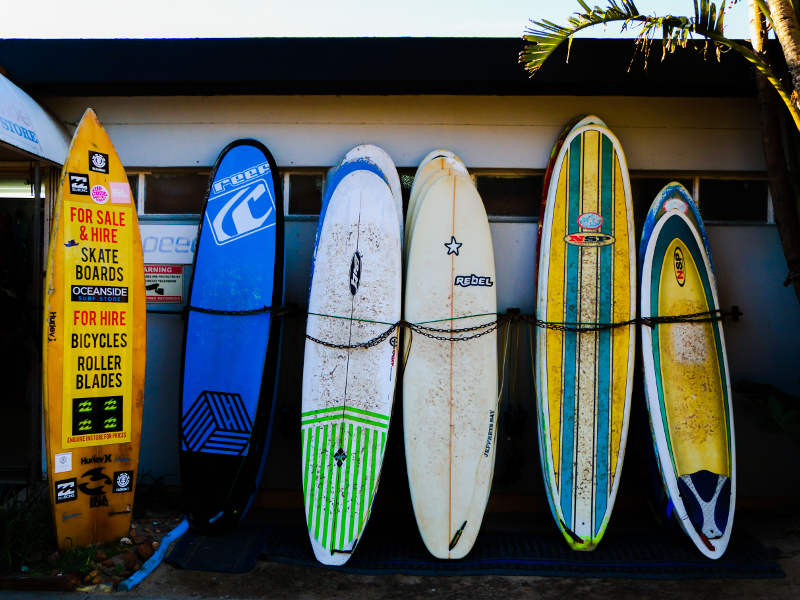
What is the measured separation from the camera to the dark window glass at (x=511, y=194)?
14.3ft

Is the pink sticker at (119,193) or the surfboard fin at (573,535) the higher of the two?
the pink sticker at (119,193)

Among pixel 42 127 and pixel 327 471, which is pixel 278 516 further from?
pixel 42 127

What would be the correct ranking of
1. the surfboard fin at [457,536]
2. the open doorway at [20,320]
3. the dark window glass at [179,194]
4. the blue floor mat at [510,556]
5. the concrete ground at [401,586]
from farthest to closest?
the dark window glass at [179,194] < the open doorway at [20,320] < the surfboard fin at [457,536] < the blue floor mat at [510,556] < the concrete ground at [401,586]

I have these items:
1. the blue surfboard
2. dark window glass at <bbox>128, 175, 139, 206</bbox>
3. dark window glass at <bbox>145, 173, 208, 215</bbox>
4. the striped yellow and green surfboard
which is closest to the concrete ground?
the striped yellow and green surfboard

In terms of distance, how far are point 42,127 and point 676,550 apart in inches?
183

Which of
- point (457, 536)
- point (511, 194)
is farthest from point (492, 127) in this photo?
point (457, 536)

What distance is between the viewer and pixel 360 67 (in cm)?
407

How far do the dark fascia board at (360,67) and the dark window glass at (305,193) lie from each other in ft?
1.87

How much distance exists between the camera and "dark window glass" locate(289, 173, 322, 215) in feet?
14.4

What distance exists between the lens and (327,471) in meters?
3.60

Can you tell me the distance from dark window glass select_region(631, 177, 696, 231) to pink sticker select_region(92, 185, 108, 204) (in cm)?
336

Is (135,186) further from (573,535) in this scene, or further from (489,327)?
(573,535)

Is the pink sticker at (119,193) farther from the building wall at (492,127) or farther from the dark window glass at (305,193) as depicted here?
the dark window glass at (305,193)

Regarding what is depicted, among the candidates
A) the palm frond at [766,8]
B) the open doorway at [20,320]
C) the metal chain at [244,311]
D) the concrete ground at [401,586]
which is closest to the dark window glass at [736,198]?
the palm frond at [766,8]
